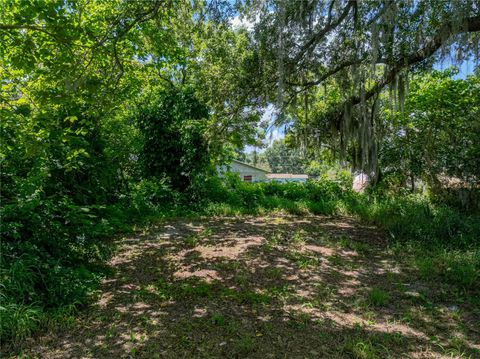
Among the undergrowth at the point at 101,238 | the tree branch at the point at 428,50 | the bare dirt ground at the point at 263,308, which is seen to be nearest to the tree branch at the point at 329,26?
the tree branch at the point at 428,50

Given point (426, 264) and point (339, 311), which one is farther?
point (426, 264)

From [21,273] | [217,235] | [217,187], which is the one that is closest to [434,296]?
[217,235]

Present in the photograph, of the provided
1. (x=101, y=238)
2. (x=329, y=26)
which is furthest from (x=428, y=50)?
(x=101, y=238)

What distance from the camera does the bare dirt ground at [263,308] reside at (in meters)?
2.22

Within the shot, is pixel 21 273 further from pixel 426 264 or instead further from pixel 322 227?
pixel 322 227

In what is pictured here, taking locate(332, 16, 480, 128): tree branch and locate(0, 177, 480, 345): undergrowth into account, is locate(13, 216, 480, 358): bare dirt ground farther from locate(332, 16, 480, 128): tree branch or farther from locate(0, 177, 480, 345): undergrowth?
locate(332, 16, 480, 128): tree branch

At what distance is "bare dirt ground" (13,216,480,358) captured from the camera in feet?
7.27

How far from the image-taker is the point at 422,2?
4.27 meters

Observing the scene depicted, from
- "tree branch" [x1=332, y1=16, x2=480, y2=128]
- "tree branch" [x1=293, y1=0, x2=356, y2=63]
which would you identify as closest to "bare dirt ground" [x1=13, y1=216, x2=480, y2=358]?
"tree branch" [x1=332, y1=16, x2=480, y2=128]

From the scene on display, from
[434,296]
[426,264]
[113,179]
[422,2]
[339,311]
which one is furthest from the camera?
[113,179]

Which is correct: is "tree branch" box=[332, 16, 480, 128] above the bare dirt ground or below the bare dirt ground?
above

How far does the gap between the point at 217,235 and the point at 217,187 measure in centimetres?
300

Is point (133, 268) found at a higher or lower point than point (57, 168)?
lower

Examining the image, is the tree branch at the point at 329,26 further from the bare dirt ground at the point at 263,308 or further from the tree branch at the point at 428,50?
the bare dirt ground at the point at 263,308
